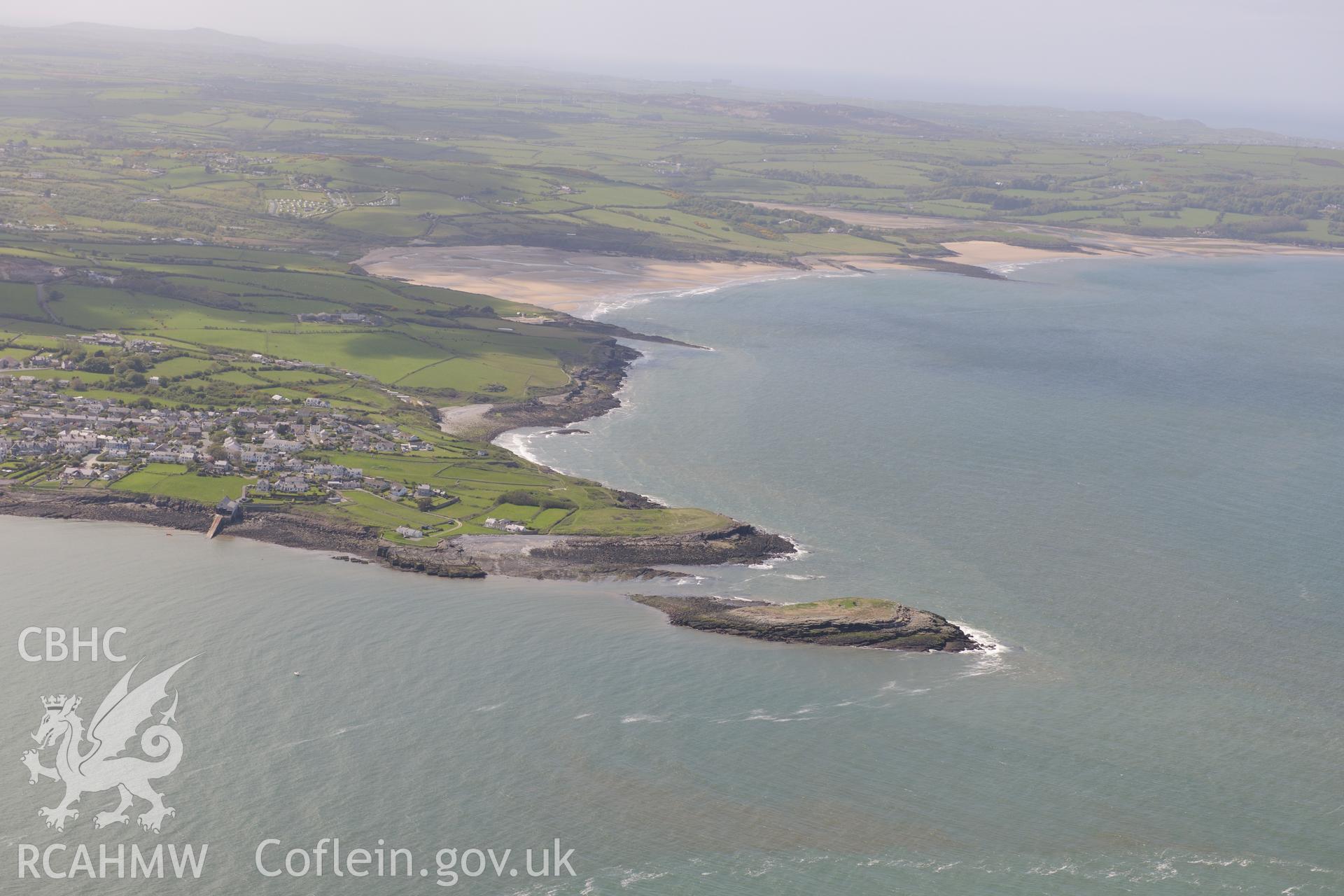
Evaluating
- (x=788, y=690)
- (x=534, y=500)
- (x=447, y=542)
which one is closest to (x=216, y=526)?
(x=447, y=542)

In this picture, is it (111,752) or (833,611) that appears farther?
(833,611)

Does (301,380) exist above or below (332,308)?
below

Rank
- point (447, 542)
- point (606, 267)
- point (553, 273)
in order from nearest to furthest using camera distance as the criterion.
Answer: point (447, 542)
point (553, 273)
point (606, 267)

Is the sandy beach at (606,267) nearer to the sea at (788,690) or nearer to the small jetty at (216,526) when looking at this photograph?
the sea at (788,690)

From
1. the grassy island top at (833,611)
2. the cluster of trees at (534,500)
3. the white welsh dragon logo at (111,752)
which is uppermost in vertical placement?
the cluster of trees at (534,500)

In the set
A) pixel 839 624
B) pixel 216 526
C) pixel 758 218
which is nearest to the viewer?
pixel 839 624

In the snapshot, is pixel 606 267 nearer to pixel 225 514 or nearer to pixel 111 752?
pixel 225 514

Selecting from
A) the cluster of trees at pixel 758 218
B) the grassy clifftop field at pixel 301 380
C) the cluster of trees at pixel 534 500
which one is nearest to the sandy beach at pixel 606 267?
the grassy clifftop field at pixel 301 380
